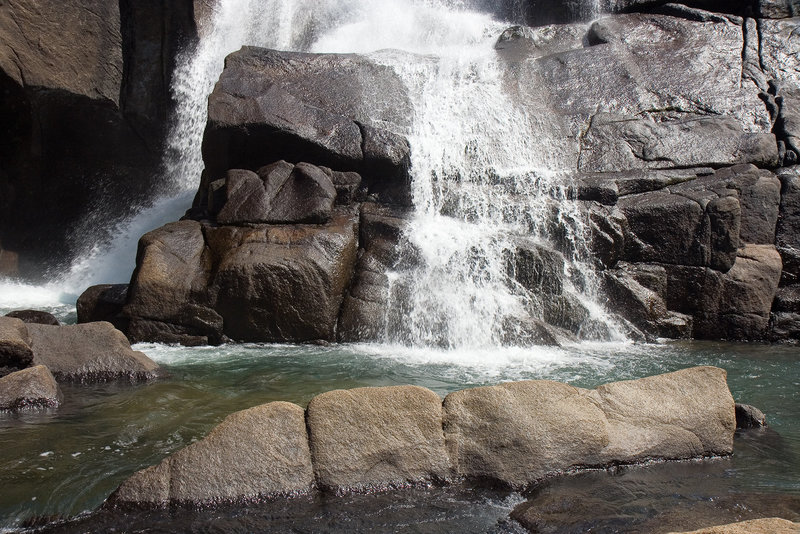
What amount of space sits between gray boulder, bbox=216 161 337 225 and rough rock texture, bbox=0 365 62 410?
412 cm

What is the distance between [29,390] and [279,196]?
485cm

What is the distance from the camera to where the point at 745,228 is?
35.7 ft

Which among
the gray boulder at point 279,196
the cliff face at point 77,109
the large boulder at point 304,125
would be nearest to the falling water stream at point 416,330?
the large boulder at point 304,125

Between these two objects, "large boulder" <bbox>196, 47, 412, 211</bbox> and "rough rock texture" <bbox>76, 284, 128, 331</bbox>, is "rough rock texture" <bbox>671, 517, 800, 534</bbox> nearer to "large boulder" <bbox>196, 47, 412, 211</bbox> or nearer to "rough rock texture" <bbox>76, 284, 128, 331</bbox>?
"rough rock texture" <bbox>76, 284, 128, 331</bbox>

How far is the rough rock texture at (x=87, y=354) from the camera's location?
6957mm

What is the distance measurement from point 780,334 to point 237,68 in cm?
966

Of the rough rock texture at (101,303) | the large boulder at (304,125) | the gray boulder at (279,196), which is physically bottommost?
the rough rock texture at (101,303)

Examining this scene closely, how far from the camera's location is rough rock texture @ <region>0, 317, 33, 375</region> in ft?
20.4

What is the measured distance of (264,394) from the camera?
6.52 meters

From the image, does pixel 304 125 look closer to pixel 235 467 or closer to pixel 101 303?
pixel 101 303

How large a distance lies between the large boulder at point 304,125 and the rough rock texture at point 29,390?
5402mm

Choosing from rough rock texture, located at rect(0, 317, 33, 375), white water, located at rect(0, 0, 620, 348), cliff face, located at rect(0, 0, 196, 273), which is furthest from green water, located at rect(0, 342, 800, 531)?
cliff face, located at rect(0, 0, 196, 273)

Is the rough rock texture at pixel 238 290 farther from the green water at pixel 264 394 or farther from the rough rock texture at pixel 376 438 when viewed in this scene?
the rough rock texture at pixel 376 438

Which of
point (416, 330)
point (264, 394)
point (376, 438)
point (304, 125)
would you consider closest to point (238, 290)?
point (416, 330)
